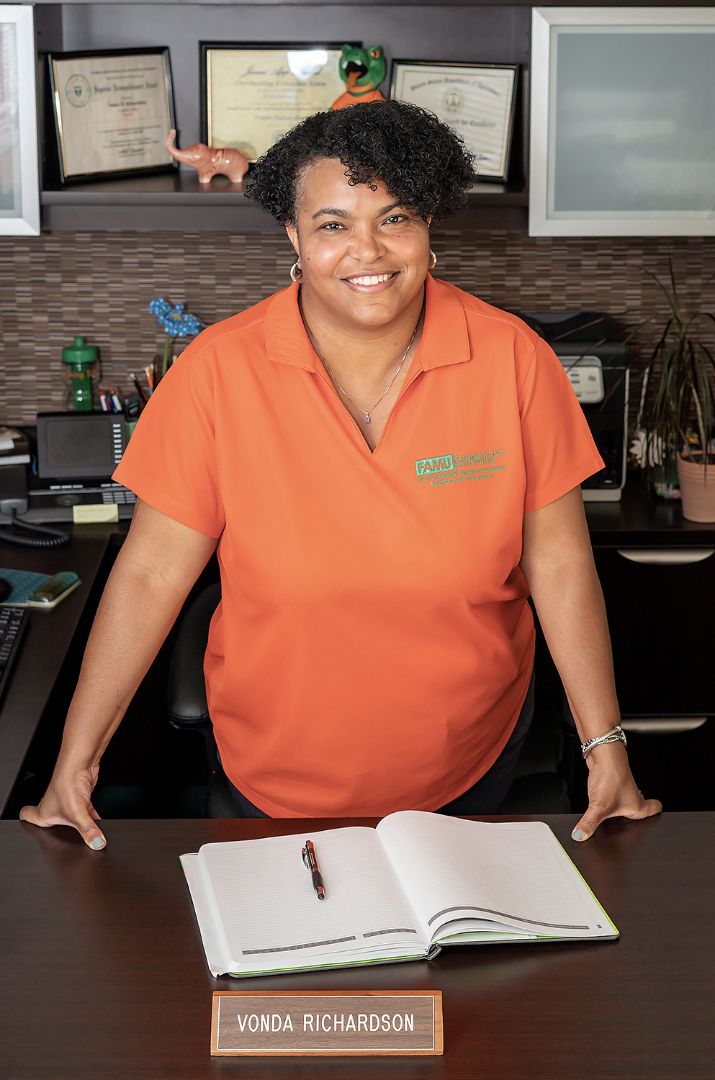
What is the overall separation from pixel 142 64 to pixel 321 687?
1686 millimetres

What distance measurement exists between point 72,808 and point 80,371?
1719 millimetres

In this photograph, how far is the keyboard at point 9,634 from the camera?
190 cm

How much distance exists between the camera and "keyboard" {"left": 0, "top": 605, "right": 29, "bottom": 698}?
1.90 meters

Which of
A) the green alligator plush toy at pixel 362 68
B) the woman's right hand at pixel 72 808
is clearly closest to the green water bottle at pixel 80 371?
the green alligator plush toy at pixel 362 68

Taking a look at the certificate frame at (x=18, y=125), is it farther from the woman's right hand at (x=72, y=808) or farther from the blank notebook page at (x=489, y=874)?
the blank notebook page at (x=489, y=874)

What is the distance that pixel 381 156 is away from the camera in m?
1.50

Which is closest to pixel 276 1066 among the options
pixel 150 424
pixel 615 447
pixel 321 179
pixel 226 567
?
pixel 226 567

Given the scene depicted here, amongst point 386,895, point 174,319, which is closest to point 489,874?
point 386,895

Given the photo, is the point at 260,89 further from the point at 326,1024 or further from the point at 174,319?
the point at 326,1024

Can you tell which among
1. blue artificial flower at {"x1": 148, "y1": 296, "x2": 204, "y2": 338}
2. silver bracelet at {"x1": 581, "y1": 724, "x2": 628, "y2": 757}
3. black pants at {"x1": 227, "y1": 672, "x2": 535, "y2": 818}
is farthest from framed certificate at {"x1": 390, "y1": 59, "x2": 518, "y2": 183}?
silver bracelet at {"x1": 581, "y1": 724, "x2": 628, "y2": 757}

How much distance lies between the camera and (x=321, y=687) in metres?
1.63

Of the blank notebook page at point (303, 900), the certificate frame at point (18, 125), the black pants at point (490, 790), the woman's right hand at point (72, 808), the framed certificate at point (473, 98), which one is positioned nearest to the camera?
the blank notebook page at point (303, 900)

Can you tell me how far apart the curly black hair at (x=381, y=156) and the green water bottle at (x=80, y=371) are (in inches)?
52.3

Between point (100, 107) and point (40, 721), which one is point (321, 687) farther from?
point (100, 107)
